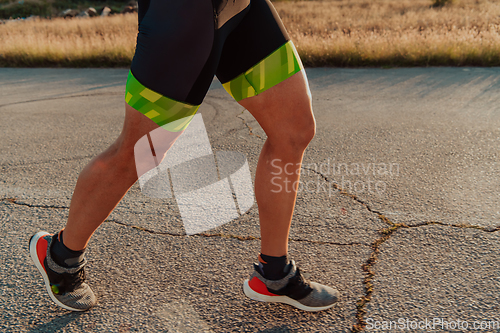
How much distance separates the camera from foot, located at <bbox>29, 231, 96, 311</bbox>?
1595 millimetres

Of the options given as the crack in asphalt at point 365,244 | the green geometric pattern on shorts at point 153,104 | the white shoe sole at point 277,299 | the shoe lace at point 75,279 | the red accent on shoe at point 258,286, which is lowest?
the crack in asphalt at point 365,244

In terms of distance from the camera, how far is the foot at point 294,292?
1.62 m

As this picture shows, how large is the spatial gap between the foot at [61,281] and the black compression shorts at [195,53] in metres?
0.75

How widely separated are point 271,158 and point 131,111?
22.3 inches

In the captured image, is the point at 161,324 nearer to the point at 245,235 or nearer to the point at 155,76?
the point at 245,235

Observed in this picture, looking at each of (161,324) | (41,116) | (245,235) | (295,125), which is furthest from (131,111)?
(41,116)

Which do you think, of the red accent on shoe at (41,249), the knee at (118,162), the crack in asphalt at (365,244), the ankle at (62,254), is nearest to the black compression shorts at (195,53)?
the knee at (118,162)

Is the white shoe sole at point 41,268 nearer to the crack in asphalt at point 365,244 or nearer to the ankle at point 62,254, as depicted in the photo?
the ankle at point 62,254

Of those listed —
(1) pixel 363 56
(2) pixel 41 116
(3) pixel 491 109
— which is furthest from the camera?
(1) pixel 363 56

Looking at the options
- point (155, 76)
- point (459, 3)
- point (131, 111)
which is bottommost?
point (459, 3)

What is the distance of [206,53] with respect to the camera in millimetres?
1336

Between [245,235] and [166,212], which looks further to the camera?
[166,212]

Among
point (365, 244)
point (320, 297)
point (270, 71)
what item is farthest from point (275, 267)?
point (270, 71)

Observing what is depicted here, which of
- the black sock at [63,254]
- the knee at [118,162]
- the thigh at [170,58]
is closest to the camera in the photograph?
the thigh at [170,58]
